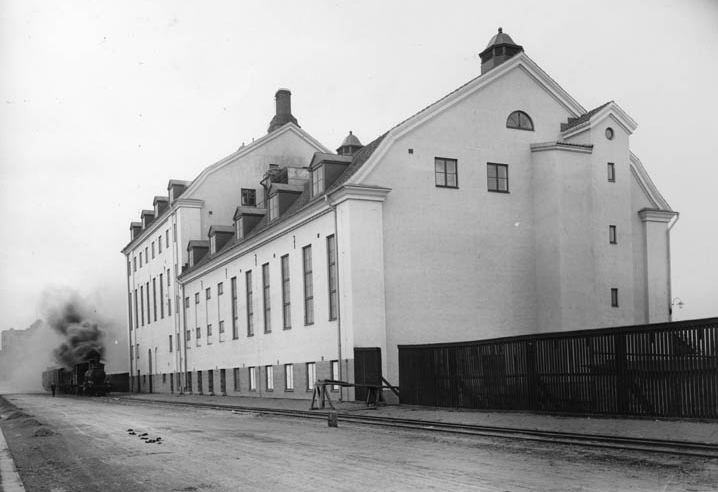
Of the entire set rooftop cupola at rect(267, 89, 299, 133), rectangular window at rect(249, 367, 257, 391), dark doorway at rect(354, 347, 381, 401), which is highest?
rooftop cupola at rect(267, 89, 299, 133)

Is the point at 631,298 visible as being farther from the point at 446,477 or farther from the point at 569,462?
the point at 446,477

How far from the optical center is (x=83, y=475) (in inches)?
441

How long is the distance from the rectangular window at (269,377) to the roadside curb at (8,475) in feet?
72.2

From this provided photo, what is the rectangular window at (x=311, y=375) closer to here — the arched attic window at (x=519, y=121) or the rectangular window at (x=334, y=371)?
the rectangular window at (x=334, y=371)

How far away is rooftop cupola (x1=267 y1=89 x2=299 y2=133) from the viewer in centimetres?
5309

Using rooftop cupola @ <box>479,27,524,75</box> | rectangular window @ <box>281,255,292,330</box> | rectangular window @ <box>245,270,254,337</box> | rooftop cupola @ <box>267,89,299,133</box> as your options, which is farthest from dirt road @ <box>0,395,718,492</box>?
rooftop cupola @ <box>267,89,299,133</box>

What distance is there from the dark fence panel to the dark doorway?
1.75 meters

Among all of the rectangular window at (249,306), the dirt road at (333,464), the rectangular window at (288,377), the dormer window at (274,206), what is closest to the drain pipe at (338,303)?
the rectangular window at (288,377)

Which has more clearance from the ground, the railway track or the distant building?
the distant building

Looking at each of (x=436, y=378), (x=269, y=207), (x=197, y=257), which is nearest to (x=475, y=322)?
(x=436, y=378)

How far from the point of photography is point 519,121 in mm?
31719

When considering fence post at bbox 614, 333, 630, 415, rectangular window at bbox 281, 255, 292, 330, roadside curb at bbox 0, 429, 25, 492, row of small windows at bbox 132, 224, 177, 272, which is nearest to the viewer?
roadside curb at bbox 0, 429, 25, 492

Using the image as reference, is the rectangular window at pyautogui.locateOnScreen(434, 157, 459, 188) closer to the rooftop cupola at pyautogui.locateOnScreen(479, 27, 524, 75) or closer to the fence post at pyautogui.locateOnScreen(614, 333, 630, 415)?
the rooftop cupola at pyautogui.locateOnScreen(479, 27, 524, 75)

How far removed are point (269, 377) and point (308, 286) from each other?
6908mm
